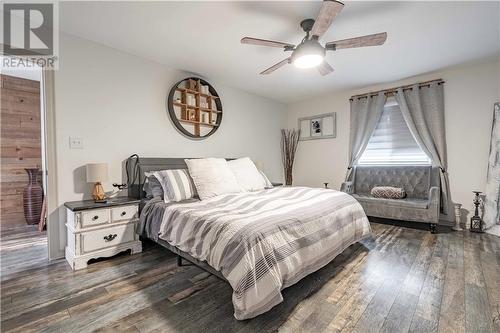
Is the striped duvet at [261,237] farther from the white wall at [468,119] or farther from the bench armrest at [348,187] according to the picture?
the white wall at [468,119]

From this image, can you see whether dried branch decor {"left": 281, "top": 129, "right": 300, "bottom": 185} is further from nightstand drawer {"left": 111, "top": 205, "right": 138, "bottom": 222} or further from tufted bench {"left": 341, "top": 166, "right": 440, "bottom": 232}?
nightstand drawer {"left": 111, "top": 205, "right": 138, "bottom": 222}

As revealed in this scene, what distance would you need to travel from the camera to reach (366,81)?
3975mm

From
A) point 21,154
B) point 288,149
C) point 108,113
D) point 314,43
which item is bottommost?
Answer: point 21,154

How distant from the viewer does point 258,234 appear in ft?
4.96

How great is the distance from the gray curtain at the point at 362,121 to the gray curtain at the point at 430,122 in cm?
38

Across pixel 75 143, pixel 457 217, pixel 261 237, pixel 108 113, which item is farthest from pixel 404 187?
pixel 75 143

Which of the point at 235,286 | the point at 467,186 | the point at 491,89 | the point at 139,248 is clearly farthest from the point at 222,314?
the point at 491,89

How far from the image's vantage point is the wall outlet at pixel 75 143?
2514 mm

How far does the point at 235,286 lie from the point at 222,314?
11.5 inches

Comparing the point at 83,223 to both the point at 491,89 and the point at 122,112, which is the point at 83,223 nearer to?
the point at 122,112

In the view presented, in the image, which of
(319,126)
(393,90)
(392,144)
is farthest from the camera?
(319,126)

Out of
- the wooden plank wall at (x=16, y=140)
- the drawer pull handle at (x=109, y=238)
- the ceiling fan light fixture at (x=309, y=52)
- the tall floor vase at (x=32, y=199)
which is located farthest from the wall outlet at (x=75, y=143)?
the ceiling fan light fixture at (x=309, y=52)

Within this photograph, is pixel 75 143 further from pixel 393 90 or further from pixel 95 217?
pixel 393 90

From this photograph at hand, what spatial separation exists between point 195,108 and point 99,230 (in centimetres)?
218
